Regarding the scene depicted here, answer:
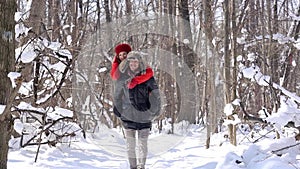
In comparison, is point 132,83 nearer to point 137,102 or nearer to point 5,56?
point 137,102

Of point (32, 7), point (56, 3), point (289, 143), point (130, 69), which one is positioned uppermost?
point (56, 3)

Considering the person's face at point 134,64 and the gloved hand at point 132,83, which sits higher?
the person's face at point 134,64

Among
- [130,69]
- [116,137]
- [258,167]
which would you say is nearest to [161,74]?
[116,137]

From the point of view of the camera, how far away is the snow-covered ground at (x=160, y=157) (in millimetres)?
3965

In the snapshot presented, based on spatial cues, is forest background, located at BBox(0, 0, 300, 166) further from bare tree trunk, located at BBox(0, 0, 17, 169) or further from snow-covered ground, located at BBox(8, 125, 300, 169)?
snow-covered ground, located at BBox(8, 125, 300, 169)

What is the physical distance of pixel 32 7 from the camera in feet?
13.7

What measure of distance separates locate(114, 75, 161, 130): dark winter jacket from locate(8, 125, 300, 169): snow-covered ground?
0.80 m

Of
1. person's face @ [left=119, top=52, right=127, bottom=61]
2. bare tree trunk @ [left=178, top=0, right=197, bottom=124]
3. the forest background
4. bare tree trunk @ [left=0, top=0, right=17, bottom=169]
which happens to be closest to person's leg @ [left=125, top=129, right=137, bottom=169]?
the forest background

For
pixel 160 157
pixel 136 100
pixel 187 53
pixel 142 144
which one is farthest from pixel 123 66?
pixel 187 53

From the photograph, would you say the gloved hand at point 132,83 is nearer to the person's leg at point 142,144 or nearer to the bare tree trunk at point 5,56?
the person's leg at point 142,144

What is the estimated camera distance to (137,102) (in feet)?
14.8

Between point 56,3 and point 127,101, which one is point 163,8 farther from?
point 127,101

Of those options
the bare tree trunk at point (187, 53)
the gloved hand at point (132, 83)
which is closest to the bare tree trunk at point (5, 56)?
the gloved hand at point (132, 83)

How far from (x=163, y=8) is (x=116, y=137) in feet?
14.5
